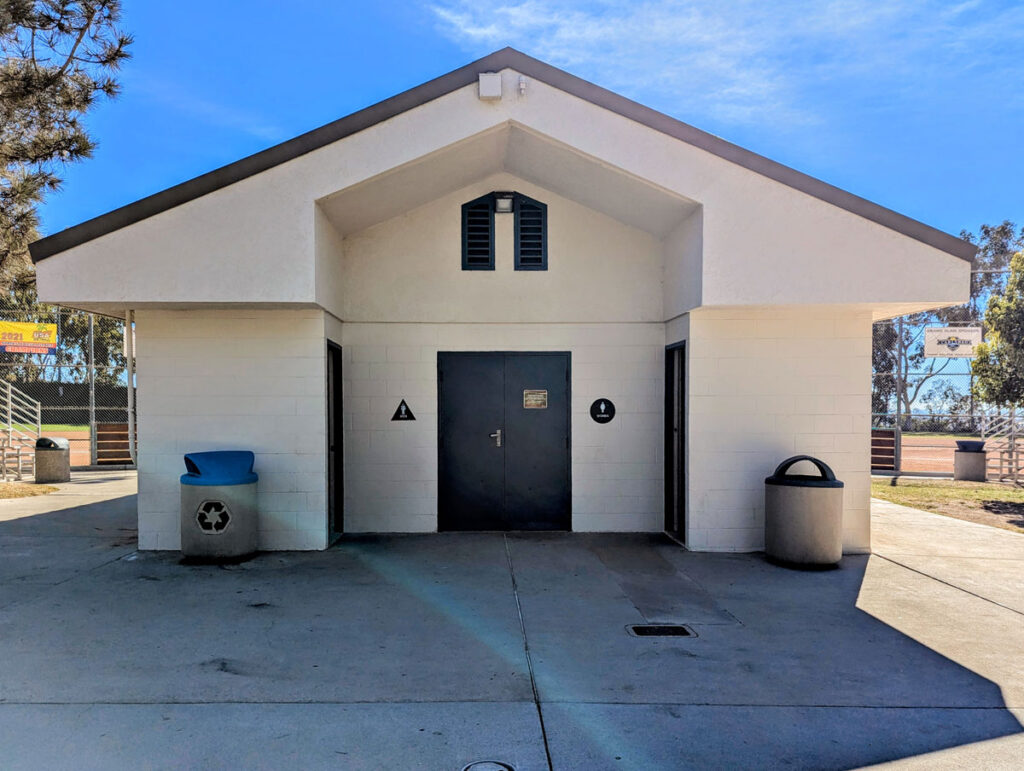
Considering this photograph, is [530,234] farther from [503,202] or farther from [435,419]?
[435,419]

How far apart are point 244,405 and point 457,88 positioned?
4.40m

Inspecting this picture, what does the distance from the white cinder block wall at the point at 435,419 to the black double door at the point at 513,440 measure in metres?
0.17

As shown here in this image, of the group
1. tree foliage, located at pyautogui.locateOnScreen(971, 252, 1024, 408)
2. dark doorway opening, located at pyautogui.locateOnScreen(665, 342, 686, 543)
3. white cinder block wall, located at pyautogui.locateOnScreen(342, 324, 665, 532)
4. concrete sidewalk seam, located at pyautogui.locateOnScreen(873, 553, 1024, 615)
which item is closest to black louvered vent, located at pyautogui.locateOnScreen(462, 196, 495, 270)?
white cinder block wall, located at pyautogui.locateOnScreen(342, 324, 665, 532)

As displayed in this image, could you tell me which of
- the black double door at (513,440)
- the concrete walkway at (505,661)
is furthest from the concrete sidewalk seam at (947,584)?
the black double door at (513,440)

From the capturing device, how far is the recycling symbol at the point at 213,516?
7.29 meters

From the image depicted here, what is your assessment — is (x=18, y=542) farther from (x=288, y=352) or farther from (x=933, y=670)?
(x=933, y=670)

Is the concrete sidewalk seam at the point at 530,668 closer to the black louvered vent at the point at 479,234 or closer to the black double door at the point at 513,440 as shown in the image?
the black double door at the point at 513,440

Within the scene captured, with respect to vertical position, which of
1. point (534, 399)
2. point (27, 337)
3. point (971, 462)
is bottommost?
point (971, 462)

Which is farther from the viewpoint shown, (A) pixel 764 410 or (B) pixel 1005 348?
(B) pixel 1005 348

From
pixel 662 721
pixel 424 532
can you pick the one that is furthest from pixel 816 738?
pixel 424 532

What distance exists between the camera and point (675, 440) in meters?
8.73

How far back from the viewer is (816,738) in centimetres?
367

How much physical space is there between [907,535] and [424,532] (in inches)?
256

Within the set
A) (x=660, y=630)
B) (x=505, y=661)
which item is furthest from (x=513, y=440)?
(x=505, y=661)
